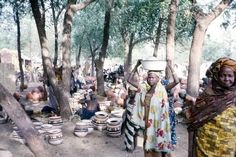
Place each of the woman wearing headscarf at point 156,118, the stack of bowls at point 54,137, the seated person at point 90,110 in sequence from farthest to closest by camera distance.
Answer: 1. the seated person at point 90,110
2. the stack of bowls at point 54,137
3. the woman wearing headscarf at point 156,118

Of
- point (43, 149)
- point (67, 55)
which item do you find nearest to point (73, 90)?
point (67, 55)

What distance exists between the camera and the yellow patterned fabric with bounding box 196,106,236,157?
304 cm

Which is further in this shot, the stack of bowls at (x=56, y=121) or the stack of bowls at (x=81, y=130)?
the stack of bowls at (x=56, y=121)

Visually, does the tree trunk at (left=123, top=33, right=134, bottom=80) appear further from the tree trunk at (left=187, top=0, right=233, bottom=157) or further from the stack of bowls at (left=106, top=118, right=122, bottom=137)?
the stack of bowls at (left=106, top=118, right=122, bottom=137)

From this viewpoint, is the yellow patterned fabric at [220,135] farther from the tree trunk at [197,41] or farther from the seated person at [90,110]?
the tree trunk at [197,41]

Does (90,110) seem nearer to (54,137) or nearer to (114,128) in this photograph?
(114,128)

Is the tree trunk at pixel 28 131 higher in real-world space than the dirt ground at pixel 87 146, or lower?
higher

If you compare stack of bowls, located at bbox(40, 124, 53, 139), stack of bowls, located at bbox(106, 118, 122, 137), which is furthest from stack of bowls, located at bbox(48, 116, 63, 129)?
stack of bowls, located at bbox(106, 118, 122, 137)

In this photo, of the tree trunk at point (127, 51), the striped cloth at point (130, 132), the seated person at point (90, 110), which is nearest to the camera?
the striped cloth at point (130, 132)

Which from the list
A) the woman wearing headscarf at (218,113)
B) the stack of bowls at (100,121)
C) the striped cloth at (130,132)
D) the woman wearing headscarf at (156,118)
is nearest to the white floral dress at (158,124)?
the woman wearing headscarf at (156,118)

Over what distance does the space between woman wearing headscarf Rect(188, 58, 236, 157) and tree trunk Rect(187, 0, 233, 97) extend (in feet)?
19.4

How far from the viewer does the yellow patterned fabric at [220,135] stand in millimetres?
3045

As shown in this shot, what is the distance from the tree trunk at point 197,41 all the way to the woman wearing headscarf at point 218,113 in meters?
5.91

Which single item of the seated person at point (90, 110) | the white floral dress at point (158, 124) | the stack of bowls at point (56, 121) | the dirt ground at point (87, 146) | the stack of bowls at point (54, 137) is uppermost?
the white floral dress at point (158, 124)
